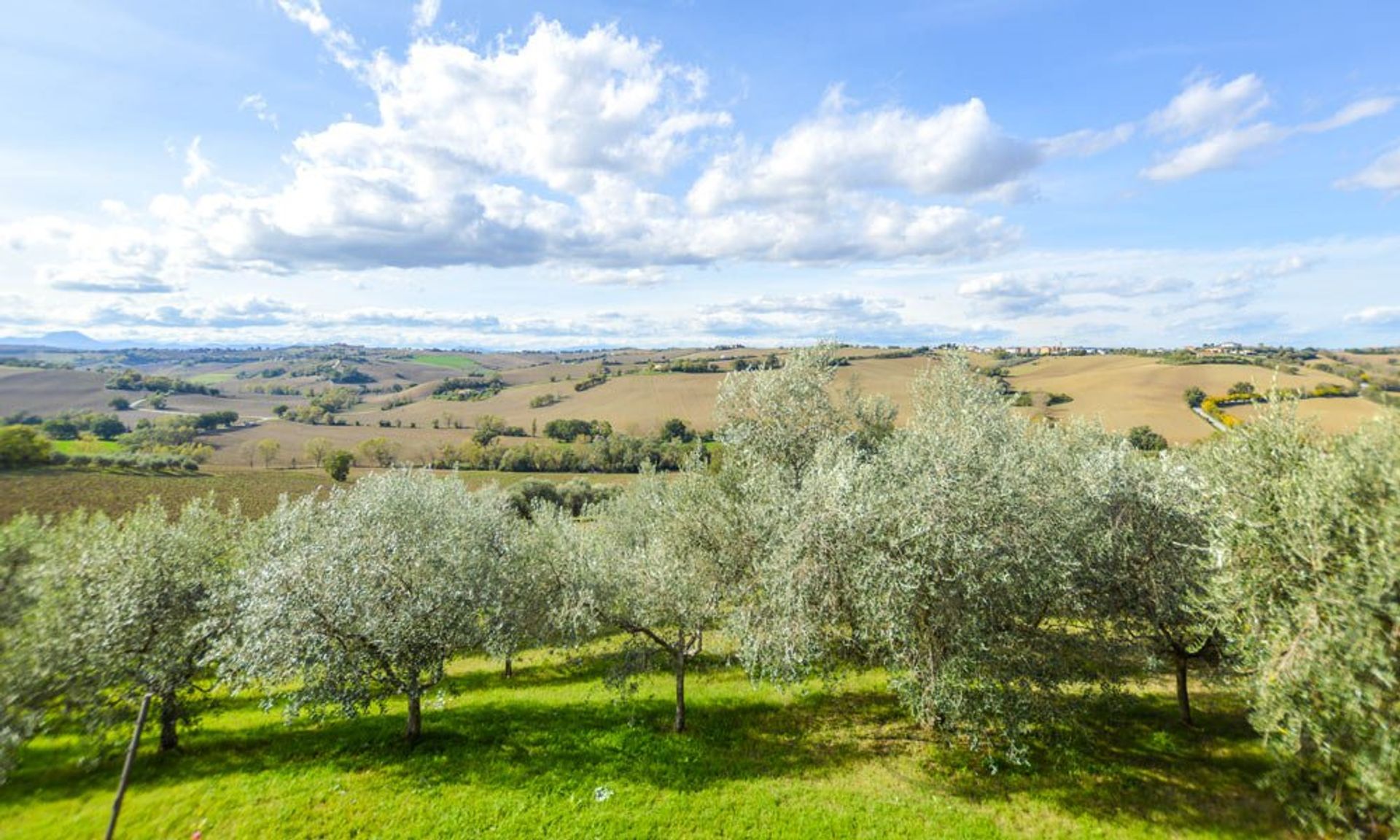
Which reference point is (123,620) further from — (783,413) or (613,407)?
(613,407)

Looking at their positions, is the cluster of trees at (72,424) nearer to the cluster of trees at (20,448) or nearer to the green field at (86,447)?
the green field at (86,447)

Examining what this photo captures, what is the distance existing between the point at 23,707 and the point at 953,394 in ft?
151

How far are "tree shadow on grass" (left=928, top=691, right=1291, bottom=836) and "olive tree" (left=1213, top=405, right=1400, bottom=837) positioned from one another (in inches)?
81.2

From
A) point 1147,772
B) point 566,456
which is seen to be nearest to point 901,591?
point 1147,772

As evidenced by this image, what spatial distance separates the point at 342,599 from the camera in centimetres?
2170

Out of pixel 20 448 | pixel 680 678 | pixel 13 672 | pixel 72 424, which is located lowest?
pixel 72 424

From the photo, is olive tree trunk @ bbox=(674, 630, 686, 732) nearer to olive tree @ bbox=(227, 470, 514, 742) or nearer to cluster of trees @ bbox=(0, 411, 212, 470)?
olive tree @ bbox=(227, 470, 514, 742)

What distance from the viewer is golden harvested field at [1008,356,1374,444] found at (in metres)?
90.2

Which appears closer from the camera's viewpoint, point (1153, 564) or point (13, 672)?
point (13, 672)

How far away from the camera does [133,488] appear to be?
268 feet

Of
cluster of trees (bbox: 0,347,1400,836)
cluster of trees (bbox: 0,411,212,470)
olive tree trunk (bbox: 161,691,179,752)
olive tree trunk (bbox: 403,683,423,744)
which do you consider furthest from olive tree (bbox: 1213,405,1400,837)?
cluster of trees (bbox: 0,411,212,470)

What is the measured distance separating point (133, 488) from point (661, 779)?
10329cm

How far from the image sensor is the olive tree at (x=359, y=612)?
21.2 m

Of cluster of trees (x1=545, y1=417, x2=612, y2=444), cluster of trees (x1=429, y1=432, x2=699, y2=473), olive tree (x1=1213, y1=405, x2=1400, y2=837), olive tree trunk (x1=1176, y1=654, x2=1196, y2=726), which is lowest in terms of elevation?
cluster of trees (x1=429, y1=432, x2=699, y2=473)
